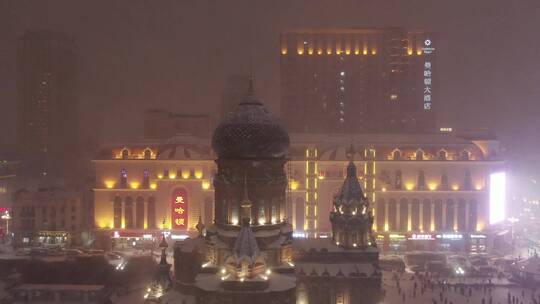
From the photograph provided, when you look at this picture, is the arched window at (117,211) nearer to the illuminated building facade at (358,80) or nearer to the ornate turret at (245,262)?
the illuminated building facade at (358,80)

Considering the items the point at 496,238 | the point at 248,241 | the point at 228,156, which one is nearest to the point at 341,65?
the point at 496,238

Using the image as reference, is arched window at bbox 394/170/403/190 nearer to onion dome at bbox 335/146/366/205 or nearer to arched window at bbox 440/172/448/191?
arched window at bbox 440/172/448/191

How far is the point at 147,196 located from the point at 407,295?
1289 inches

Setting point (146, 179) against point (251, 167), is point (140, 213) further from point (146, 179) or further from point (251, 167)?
point (251, 167)

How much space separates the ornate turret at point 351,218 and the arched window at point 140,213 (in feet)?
109

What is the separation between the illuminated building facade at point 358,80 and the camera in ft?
284

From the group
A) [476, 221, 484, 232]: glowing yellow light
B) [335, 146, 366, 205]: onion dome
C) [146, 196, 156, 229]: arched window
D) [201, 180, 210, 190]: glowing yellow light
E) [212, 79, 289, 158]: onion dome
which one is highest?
[212, 79, 289, 158]: onion dome

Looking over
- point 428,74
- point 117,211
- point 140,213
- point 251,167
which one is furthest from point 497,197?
point 251,167

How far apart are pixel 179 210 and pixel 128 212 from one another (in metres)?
5.85

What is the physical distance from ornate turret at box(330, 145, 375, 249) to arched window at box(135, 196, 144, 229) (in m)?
33.3

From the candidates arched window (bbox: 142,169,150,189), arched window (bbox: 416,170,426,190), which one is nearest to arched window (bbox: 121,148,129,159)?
arched window (bbox: 142,169,150,189)

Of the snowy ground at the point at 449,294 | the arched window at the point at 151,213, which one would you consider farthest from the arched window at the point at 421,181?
the arched window at the point at 151,213

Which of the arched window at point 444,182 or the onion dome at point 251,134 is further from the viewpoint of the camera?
the arched window at point 444,182

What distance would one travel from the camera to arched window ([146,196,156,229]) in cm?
6788
